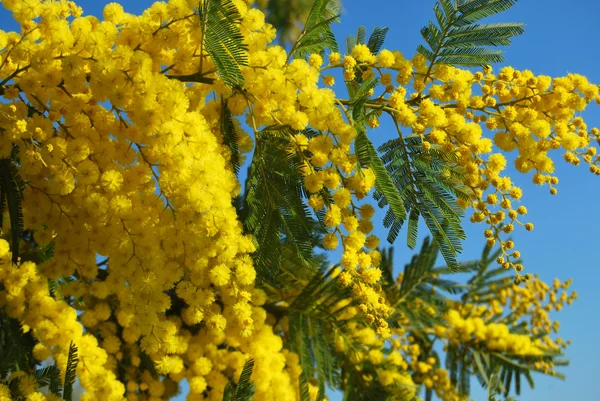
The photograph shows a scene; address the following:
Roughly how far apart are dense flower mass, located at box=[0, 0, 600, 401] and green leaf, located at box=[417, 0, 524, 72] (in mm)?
66

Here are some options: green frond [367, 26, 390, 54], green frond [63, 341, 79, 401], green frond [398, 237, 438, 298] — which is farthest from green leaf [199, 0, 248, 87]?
green frond [398, 237, 438, 298]

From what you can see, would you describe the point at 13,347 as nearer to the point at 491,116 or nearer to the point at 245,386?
the point at 245,386

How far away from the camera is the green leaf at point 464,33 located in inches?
111

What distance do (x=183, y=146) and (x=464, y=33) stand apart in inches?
50.3

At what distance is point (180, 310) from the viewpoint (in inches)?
157

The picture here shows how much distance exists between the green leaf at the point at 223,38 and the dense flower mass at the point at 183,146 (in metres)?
0.11

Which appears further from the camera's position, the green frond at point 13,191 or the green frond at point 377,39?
the green frond at point 377,39

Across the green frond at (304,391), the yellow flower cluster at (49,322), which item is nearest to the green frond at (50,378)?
the yellow flower cluster at (49,322)

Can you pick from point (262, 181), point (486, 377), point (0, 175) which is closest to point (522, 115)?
point (262, 181)

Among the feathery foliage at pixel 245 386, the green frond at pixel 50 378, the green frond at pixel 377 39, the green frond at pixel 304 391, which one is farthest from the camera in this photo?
the green frond at pixel 304 391

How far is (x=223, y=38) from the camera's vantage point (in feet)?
8.20

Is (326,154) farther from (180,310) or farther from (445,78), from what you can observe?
(180,310)

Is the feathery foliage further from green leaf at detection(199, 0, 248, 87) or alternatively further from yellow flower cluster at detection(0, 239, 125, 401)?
green leaf at detection(199, 0, 248, 87)

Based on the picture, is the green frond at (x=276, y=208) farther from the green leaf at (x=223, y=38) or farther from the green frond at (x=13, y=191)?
the green frond at (x=13, y=191)
